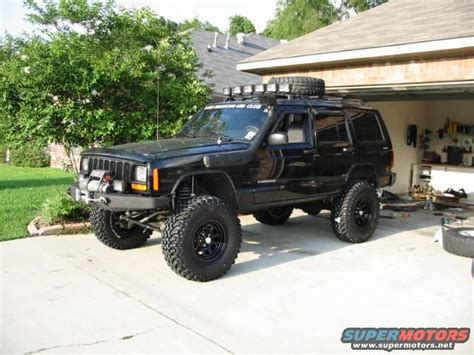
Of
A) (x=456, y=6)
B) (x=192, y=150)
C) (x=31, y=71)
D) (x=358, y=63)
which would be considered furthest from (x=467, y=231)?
(x=31, y=71)

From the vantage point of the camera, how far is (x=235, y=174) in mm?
5586

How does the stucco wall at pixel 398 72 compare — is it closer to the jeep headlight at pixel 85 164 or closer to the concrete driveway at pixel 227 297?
the concrete driveway at pixel 227 297

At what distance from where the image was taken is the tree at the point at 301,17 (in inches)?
1239

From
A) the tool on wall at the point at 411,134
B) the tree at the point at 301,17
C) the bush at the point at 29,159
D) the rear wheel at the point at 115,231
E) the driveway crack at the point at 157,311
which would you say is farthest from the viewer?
the tree at the point at 301,17

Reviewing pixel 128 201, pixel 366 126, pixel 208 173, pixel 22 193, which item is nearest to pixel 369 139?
pixel 366 126

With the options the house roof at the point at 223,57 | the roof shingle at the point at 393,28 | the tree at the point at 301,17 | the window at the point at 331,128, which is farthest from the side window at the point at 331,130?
the tree at the point at 301,17

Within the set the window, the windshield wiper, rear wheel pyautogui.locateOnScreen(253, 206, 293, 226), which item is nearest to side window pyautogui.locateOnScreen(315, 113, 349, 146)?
the window

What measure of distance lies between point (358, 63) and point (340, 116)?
2.17m

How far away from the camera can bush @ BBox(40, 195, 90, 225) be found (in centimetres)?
757

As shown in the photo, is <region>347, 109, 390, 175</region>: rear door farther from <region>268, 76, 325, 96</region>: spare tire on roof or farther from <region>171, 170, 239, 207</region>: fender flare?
<region>171, 170, 239, 207</region>: fender flare

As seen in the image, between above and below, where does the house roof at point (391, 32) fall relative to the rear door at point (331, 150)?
above

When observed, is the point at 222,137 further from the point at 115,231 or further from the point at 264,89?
the point at 115,231

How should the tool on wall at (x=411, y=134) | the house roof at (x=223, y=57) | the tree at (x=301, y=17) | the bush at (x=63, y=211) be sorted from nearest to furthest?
the bush at (x=63, y=211) → the tool on wall at (x=411, y=134) → the house roof at (x=223, y=57) → the tree at (x=301, y=17)

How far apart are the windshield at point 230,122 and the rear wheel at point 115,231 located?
4.82ft
